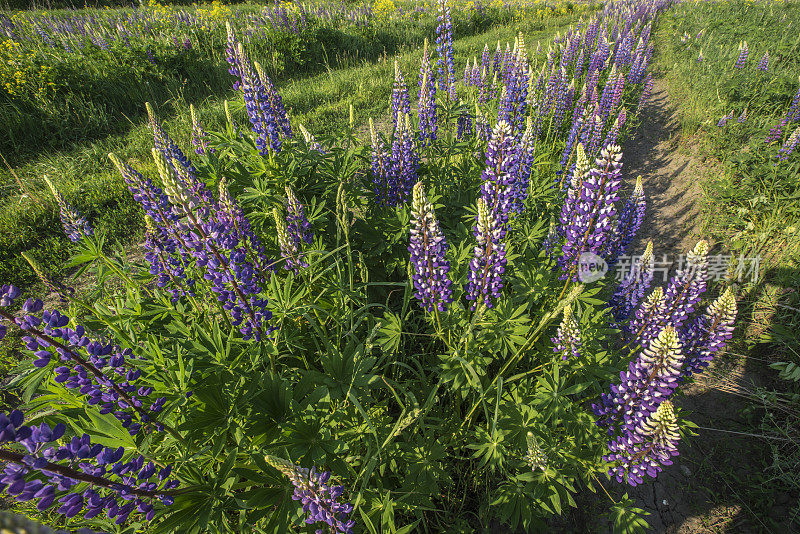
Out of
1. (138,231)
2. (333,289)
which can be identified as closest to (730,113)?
(333,289)

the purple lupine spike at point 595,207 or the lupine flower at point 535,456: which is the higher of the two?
the purple lupine spike at point 595,207

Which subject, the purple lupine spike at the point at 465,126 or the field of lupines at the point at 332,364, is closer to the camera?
the field of lupines at the point at 332,364

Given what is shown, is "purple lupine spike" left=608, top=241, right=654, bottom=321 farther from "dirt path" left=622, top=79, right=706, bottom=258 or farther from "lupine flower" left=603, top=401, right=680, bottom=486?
"dirt path" left=622, top=79, right=706, bottom=258

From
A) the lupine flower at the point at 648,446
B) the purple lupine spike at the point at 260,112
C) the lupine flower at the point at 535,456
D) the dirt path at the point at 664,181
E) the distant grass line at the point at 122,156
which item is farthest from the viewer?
the dirt path at the point at 664,181

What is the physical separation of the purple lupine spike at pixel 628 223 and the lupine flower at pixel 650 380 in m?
1.69

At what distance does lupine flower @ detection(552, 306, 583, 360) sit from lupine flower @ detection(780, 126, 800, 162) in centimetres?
486

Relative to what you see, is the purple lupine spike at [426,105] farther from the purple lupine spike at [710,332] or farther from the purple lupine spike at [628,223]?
A: the purple lupine spike at [710,332]

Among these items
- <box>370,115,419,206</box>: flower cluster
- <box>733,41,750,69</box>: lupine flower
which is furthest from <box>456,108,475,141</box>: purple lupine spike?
<box>733,41,750,69</box>: lupine flower

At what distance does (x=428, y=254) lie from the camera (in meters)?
2.36

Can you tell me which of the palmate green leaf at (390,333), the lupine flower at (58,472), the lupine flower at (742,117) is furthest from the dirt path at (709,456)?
the lupine flower at (58,472)

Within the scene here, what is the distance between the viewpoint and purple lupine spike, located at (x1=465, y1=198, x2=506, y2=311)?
230cm

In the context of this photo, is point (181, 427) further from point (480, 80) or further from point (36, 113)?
point (36, 113)

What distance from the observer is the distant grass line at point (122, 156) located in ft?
15.8

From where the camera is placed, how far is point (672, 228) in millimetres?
5480
